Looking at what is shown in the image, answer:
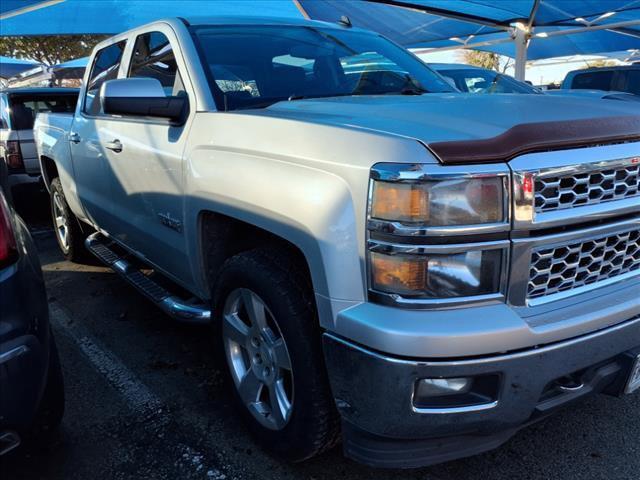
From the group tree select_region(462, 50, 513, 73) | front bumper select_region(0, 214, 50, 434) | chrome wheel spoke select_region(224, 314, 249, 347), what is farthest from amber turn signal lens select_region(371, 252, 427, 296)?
tree select_region(462, 50, 513, 73)

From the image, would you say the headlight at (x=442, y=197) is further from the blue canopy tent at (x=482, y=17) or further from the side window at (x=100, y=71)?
the blue canopy tent at (x=482, y=17)

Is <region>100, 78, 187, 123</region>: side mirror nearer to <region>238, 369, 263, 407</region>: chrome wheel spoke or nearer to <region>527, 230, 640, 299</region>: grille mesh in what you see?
<region>238, 369, 263, 407</region>: chrome wheel spoke

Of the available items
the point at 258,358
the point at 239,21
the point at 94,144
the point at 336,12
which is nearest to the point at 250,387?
the point at 258,358

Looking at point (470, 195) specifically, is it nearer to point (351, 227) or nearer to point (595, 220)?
point (351, 227)

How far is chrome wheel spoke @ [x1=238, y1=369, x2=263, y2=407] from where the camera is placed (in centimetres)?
241

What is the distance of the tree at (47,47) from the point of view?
2948 centimetres

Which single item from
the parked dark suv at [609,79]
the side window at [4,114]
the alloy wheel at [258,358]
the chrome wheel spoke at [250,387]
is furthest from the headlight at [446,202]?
the parked dark suv at [609,79]

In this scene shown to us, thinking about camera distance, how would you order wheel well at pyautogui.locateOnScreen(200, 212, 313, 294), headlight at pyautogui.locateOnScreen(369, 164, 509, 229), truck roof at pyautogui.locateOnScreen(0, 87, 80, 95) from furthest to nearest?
truck roof at pyautogui.locateOnScreen(0, 87, 80, 95)
wheel well at pyautogui.locateOnScreen(200, 212, 313, 294)
headlight at pyautogui.locateOnScreen(369, 164, 509, 229)

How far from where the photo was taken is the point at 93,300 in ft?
14.3

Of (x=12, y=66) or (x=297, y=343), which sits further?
(x=12, y=66)

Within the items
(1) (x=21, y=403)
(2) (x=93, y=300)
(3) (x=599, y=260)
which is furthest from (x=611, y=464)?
(2) (x=93, y=300)

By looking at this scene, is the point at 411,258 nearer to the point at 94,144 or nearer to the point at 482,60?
the point at 94,144

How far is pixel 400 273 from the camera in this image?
1646 mm

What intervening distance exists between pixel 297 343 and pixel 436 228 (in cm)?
69
